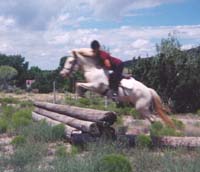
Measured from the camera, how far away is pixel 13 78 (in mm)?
84562

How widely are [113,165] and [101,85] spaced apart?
3214 mm

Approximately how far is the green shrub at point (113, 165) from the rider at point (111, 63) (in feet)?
10.0

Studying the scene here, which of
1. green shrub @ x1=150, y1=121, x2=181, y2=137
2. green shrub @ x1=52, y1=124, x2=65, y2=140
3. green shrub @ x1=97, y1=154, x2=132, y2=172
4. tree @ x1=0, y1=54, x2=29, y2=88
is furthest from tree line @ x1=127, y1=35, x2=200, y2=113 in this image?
tree @ x1=0, y1=54, x2=29, y2=88

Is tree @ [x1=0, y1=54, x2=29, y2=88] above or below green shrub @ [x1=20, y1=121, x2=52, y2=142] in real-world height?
above

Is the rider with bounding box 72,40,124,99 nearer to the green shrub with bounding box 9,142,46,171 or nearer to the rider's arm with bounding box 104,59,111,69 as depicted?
the rider's arm with bounding box 104,59,111,69

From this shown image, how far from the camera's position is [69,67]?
1348 centimetres

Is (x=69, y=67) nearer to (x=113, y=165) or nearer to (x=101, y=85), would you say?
(x=101, y=85)

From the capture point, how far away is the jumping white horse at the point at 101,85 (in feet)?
43.0

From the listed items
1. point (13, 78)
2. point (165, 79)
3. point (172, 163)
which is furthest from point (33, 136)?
point (13, 78)

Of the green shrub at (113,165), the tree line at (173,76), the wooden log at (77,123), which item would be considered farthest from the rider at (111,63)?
the tree line at (173,76)

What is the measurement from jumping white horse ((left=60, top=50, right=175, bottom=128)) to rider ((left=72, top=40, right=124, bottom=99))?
0.10 meters

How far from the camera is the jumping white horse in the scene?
13.1m

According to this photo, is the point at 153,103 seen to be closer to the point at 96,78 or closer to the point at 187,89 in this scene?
the point at 96,78

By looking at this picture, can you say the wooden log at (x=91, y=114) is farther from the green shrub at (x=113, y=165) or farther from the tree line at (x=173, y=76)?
the tree line at (x=173, y=76)
